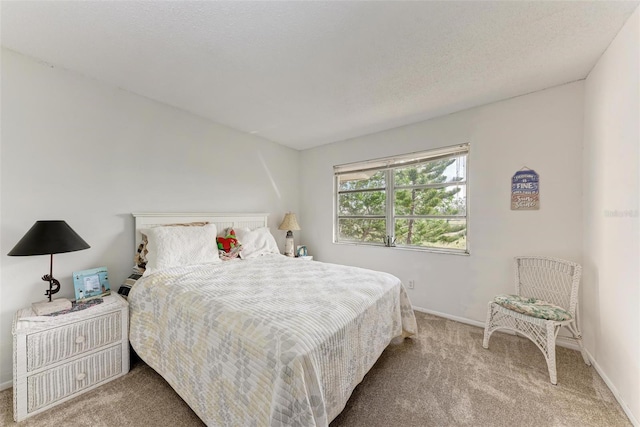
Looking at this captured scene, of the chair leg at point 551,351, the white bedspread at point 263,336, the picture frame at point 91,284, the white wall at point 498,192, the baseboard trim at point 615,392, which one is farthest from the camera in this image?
the white wall at point 498,192

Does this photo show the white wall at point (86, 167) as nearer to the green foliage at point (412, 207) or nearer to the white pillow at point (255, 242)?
the white pillow at point (255, 242)

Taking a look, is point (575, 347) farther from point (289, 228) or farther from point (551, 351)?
point (289, 228)

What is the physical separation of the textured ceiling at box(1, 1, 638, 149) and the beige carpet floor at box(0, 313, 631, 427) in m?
2.41

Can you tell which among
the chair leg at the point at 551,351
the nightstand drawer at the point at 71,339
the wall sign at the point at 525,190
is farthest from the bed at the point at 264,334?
the wall sign at the point at 525,190

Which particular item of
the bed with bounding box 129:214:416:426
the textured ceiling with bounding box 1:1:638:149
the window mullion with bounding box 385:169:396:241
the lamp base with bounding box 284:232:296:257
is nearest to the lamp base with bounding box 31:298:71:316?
the bed with bounding box 129:214:416:426

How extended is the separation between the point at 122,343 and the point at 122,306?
0.93ft

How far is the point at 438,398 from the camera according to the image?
157 cm

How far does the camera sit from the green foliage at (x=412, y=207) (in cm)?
285

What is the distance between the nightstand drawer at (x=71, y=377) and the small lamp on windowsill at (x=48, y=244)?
1.29 ft

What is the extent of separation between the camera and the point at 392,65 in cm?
187

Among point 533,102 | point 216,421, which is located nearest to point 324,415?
point 216,421

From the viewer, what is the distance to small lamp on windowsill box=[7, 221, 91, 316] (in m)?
1.54

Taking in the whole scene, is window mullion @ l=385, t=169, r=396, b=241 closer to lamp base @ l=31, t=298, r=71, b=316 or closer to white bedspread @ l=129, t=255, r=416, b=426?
white bedspread @ l=129, t=255, r=416, b=426

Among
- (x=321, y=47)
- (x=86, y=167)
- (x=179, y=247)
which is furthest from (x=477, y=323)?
(x=86, y=167)
